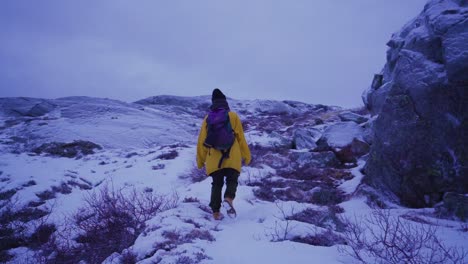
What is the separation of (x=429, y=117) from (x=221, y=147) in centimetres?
364

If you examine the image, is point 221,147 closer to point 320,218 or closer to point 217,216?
point 217,216

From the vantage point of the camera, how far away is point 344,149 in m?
9.47

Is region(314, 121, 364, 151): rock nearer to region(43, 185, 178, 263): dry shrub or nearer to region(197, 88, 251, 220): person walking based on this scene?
region(197, 88, 251, 220): person walking

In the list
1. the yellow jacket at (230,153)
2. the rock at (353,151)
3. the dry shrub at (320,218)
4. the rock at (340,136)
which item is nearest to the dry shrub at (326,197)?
the dry shrub at (320,218)

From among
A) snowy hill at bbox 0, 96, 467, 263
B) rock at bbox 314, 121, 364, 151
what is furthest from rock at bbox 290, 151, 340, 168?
rock at bbox 314, 121, 364, 151

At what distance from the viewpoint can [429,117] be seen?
5.00 metres

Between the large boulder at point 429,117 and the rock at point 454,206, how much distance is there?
0.50 metres

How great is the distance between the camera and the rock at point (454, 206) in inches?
160

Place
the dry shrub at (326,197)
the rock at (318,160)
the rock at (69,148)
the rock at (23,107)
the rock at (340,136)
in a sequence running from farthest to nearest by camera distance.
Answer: the rock at (23,107) < the rock at (69,148) < the rock at (340,136) < the rock at (318,160) < the dry shrub at (326,197)

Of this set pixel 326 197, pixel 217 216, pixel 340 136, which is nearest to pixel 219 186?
pixel 217 216

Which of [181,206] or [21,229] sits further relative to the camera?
[21,229]

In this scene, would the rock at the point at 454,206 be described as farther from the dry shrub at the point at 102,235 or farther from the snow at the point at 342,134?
the snow at the point at 342,134

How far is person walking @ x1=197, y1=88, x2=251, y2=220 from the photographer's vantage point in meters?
4.35

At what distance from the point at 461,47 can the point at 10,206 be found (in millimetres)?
10179
